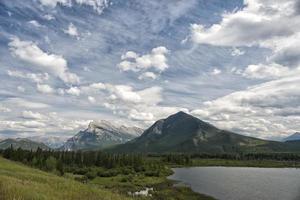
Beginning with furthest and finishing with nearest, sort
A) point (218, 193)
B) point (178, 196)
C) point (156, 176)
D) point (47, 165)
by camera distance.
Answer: point (156, 176) → point (47, 165) → point (218, 193) → point (178, 196)

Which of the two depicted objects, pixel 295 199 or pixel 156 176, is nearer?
pixel 295 199

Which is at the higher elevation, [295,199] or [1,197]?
[1,197]

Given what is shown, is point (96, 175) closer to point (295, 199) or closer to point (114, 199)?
point (295, 199)

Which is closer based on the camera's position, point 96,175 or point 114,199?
point 114,199

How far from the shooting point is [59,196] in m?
28.7

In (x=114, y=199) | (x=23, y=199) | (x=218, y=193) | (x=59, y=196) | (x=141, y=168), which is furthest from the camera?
(x=141, y=168)

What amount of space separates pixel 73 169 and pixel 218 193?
306ft

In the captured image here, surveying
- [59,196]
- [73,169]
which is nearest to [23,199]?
[59,196]

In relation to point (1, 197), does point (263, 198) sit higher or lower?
lower

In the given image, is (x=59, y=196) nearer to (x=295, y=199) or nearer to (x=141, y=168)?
(x=295, y=199)

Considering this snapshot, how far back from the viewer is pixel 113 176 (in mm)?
160375

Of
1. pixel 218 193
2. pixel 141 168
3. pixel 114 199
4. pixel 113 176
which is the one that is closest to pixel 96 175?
pixel 113 176

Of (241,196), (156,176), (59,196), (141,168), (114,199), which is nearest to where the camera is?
(59,196)

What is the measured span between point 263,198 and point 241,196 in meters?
5.71
